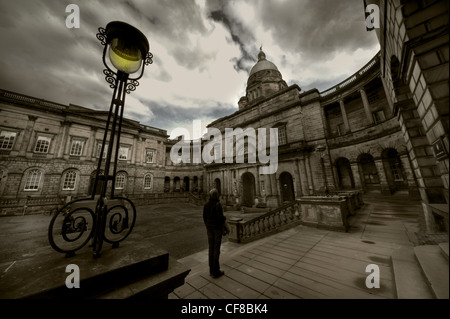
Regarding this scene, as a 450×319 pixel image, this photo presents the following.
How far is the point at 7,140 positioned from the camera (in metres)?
16.3

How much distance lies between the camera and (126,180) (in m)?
22.4

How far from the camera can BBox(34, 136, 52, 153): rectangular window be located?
1764 cm

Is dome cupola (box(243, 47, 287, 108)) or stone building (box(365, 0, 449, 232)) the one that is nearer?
stone building (box(365, 0, 449, 232))

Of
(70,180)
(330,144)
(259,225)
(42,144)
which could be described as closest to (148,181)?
(70,180)

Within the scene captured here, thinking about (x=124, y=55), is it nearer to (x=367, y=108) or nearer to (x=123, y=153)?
(x=367, y=108)

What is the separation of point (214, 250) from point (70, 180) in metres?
23.1

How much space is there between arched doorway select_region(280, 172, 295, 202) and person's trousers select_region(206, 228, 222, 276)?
45.7 feet

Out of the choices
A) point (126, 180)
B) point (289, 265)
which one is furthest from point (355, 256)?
point (126, 180)

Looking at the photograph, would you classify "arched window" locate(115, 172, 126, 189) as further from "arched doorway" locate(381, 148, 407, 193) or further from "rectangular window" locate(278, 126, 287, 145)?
"arched doorway" locate(381, 148, 407, 193)

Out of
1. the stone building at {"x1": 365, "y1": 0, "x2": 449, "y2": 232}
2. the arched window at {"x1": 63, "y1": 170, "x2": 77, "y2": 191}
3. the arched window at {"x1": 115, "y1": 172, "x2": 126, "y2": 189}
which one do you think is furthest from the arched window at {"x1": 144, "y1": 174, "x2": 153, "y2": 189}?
the stone building at {"x1": 365, "y1": 0, "x2": 449, "y2": 232}
